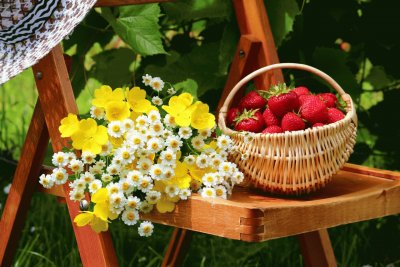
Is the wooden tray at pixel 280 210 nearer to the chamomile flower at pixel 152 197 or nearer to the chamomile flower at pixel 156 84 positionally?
the chamomile flower at pixel 152 197

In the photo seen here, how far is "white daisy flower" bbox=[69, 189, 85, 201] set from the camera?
173cm

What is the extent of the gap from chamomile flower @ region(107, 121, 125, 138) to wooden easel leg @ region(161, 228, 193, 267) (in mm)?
655

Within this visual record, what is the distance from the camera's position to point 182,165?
1.76 m

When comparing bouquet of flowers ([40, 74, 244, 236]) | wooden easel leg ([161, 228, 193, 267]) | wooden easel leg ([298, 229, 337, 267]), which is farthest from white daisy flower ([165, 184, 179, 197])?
wooden easel leg ([161, 228, 193, 267])

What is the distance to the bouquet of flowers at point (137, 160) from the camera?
1.70 m

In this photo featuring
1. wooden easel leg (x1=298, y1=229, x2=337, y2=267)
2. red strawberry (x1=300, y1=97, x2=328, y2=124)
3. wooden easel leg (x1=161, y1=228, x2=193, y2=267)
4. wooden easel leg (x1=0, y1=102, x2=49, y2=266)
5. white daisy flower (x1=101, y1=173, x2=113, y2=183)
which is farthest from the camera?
wooden easel leg (x1=161, y1=228, x2=193, y2=267)

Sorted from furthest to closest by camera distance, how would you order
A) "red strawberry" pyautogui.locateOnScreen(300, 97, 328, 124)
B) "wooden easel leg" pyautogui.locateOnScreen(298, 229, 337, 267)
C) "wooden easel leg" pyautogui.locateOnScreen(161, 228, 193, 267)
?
"wooden easel leg" pyautogui.locateOnScreen(161, 228, 193, 267) < "wooden easel leg" pyautogui.locateOnScreen(298, 229, 337, 267) < "red strawberry" pyautogui.locateOnScreen(300, 97, 328, 124)

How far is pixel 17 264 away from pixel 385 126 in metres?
1.18

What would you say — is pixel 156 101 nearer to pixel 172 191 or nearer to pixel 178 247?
pixel 172 191

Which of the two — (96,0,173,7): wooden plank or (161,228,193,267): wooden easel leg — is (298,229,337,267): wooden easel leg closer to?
(161,228,193,267): wooden easel leg

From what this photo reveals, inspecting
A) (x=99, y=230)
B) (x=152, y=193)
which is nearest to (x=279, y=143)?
(x=152, y=193)

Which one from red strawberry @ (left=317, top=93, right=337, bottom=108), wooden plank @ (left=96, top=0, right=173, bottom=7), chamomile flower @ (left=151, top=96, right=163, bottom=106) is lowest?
red strawberry @ (left=317, top=93, right=337, bottom=108)

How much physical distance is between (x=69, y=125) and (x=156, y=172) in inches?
7.9

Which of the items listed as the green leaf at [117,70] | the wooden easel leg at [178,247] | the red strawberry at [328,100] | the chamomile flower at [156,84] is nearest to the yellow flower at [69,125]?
the chamomile flower at [156,84]
